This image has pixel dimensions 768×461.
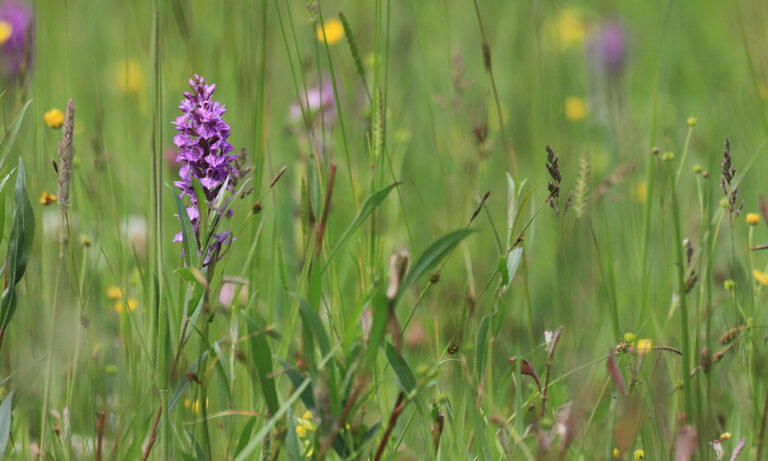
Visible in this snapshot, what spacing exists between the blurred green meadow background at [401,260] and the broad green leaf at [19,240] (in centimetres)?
5

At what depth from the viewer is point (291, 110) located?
9.77 ft

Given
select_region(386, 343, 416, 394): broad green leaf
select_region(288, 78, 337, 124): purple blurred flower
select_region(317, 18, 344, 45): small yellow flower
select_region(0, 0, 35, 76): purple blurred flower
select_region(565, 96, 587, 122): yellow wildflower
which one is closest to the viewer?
select_region(386, 343, 416, 394): broad green leaf

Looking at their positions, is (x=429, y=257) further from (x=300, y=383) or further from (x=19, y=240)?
(x=19, y=240)

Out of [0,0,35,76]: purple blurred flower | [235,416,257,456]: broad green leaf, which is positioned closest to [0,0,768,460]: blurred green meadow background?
[235,416,257,456]: broad green leaf

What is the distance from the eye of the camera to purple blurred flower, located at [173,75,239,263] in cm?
107

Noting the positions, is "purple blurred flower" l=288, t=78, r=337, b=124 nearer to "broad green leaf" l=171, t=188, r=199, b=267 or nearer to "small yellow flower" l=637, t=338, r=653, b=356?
"small yellow flower" l=637, t=338, r=653, b=356

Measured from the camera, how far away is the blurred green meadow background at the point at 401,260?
1017 mm

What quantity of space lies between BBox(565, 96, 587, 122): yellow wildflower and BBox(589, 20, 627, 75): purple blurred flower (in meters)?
0.18

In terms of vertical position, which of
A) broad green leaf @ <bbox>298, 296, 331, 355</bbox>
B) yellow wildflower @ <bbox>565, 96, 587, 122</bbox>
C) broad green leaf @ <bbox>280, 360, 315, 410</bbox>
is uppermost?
yellow wildflower @ <bbox>565, 96, 587, 122</bbox>

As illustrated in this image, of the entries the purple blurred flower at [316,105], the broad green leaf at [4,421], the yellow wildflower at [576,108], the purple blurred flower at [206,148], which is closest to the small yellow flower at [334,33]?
the purple blurred flower at [316,105]

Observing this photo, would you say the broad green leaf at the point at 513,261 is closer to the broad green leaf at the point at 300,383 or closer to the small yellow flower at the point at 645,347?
the small yellow flower at the point at 645,347

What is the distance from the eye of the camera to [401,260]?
2.80 feet

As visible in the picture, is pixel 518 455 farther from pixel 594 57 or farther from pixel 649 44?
pixel 649 44

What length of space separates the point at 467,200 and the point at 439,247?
1159mm
